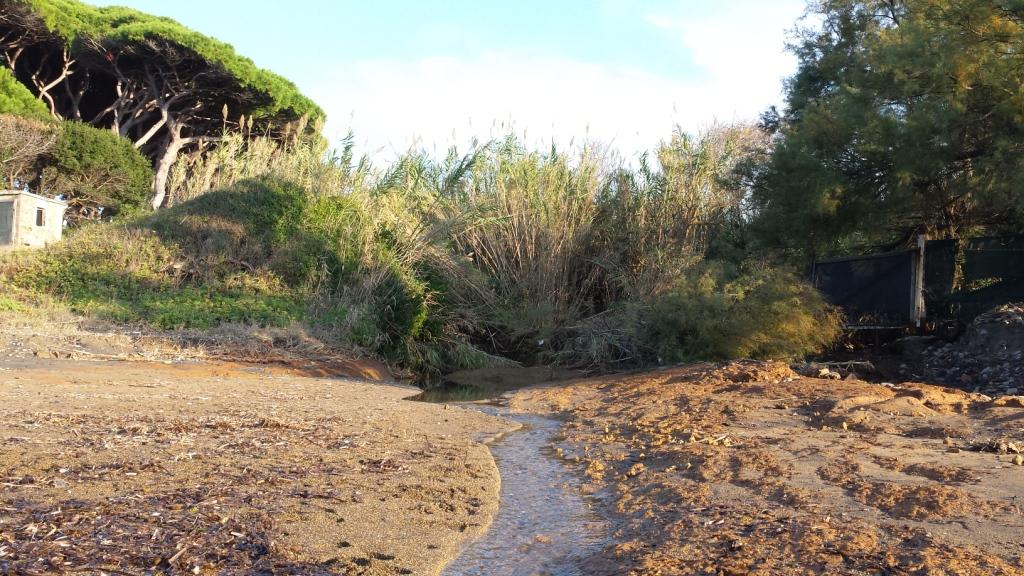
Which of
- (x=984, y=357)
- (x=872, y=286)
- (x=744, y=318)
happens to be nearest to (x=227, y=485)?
(x=744, y=318)

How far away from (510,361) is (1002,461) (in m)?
8.87

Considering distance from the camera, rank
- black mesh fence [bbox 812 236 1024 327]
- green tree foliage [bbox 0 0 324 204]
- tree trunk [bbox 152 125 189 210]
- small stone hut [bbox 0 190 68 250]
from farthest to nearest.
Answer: tree trunk [bbox 152 125 189 210]
green tree foliage [bbox 0 0 324 204]
small stone hut [bbox 0 190 68 250]
black mesh fence [bbox 812 236 1024 327]

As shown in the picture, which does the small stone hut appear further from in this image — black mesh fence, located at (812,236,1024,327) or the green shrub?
black mesh fence, located at (812,236,1024,327)

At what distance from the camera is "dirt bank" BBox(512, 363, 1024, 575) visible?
2902 millimetres

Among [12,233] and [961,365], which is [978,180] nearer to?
[961,365]

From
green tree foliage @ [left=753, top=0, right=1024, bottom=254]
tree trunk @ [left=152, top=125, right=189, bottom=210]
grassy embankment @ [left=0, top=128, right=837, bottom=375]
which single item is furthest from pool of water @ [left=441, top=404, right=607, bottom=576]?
tree trunk @ [left=152, top=125, right=189, bottom=210]

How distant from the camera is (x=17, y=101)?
2180 centimetres

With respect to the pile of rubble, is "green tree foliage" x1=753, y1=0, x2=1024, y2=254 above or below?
above

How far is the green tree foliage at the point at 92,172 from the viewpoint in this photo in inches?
844

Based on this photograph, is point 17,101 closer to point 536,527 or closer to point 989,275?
point 989,275

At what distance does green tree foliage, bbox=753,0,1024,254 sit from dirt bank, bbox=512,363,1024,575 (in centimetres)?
506

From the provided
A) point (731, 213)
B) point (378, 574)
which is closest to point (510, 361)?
point (731, 213)

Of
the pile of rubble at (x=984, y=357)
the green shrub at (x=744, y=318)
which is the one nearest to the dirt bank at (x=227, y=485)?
the green shrub at (x=744, y=318)

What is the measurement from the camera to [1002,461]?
4195 millimetres
